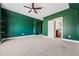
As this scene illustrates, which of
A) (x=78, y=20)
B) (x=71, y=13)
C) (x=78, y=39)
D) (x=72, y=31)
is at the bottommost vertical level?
(x=78, y=39)

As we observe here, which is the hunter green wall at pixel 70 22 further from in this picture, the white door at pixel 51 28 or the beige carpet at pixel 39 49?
the white door at pixel 51 28

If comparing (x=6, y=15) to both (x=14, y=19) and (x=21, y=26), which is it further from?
(x=21, y=26)

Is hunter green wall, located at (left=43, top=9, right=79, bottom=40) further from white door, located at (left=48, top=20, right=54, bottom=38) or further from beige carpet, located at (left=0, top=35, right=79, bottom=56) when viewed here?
white door, located at (left=48, top=20, right=54, bottom=38)

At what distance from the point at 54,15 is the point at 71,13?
191 cm

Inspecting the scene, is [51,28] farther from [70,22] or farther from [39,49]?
[39,49]

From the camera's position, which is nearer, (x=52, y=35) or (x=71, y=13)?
(x=71, y=13)

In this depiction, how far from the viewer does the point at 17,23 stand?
793cm

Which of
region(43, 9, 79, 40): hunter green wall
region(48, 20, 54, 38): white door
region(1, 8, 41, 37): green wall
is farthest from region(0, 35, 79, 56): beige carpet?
region(48, 20, 54, 38): white door

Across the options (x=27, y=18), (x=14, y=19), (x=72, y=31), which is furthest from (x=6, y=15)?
(x=72, y=31)

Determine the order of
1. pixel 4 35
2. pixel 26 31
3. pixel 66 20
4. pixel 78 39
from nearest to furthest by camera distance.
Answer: pixel 78 39 < pixel 66 20 < pixel 4 35 < pixel 26 31

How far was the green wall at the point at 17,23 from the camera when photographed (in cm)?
729

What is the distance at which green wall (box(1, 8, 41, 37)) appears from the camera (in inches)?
287

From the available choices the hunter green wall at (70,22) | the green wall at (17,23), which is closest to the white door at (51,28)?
the hunter green wall at (70,22)

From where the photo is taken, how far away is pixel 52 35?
7820 mm
